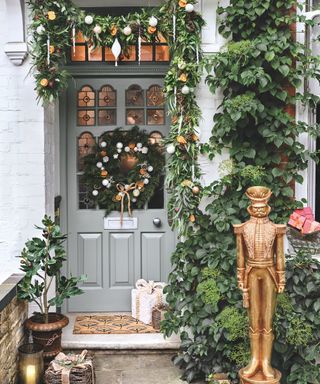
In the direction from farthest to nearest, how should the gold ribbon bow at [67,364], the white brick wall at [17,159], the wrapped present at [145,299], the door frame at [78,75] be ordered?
the door frame at [78,75] → the wrapped present at [145,299] → the white brick wall at [17,159] → the gold ribbon bow at [67,364]

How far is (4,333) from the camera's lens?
4332 millimetres

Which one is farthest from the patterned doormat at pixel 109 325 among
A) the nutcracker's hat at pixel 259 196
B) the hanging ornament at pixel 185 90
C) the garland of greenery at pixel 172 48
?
the hanging ornament at pixel 185 90

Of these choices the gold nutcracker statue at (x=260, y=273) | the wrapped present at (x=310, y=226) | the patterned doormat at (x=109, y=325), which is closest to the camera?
the gold nutcracker statue at (x=260, y=273)

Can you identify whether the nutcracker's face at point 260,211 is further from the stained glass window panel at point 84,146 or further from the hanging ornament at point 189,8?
the stained glass window panel at point 84,146

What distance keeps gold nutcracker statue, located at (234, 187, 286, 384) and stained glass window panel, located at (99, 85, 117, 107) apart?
93.9 inches

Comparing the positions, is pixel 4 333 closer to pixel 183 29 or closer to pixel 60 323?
pixel 60 323

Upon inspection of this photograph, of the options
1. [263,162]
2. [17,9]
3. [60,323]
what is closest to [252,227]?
[263,162]

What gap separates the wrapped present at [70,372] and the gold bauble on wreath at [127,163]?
210 cm

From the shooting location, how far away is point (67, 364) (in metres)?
4.52

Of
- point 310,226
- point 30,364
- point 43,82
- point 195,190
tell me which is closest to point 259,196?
point 310,226

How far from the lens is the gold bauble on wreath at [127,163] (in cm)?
592

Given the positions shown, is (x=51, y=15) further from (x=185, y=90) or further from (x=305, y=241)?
(x=305, y=241)

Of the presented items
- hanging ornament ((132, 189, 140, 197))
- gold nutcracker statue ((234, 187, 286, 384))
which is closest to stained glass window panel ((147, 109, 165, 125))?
hanging ornament ((132, 189, 140, 197))

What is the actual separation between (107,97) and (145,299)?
2.09 metres
